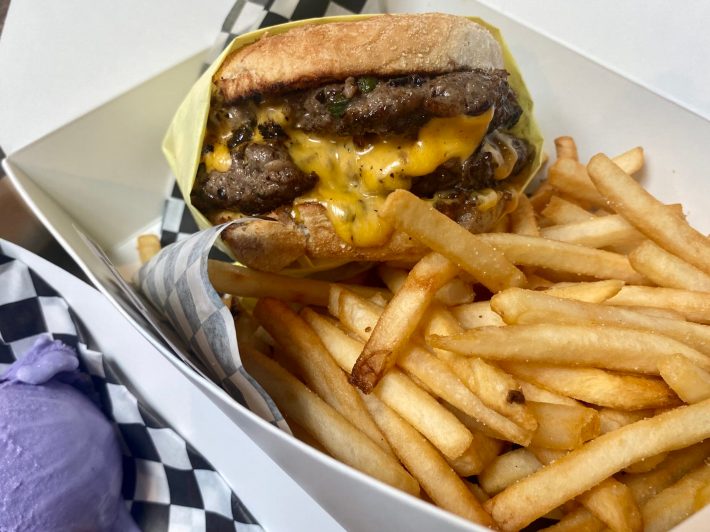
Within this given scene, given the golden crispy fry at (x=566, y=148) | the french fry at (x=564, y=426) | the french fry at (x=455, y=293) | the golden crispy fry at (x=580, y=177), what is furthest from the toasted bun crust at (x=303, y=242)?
the french fry at (x=564, y=426)

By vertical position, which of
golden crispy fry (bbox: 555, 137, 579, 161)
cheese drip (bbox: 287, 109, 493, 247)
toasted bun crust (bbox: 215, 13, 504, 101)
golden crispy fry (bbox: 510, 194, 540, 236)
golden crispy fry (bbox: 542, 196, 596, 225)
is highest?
toasted bun crust (bbox: 215, 13, 504, 101)

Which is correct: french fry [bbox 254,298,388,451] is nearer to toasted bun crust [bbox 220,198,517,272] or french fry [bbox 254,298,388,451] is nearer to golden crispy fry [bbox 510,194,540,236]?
toasted bun crust [bbox 220,198,517,272]

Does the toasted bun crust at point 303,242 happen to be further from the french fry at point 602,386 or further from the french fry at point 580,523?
the french fry at point 580,523

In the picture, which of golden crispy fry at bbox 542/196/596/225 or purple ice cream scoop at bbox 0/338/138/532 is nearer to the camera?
purple ice cream scoop at bbox 0/338/138/532

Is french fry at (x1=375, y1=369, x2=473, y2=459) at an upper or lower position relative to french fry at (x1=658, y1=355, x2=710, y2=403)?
lower

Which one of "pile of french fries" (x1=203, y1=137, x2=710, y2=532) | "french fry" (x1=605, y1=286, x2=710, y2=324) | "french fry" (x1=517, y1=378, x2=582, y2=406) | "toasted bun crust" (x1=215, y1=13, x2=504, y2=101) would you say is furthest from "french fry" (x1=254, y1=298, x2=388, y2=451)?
"french fry" (x1=605, y1=286, x2=710, y2=324)

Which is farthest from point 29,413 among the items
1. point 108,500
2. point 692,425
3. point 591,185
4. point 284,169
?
point 591,185

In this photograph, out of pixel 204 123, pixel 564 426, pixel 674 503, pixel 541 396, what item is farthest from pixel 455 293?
pixel 204 123
